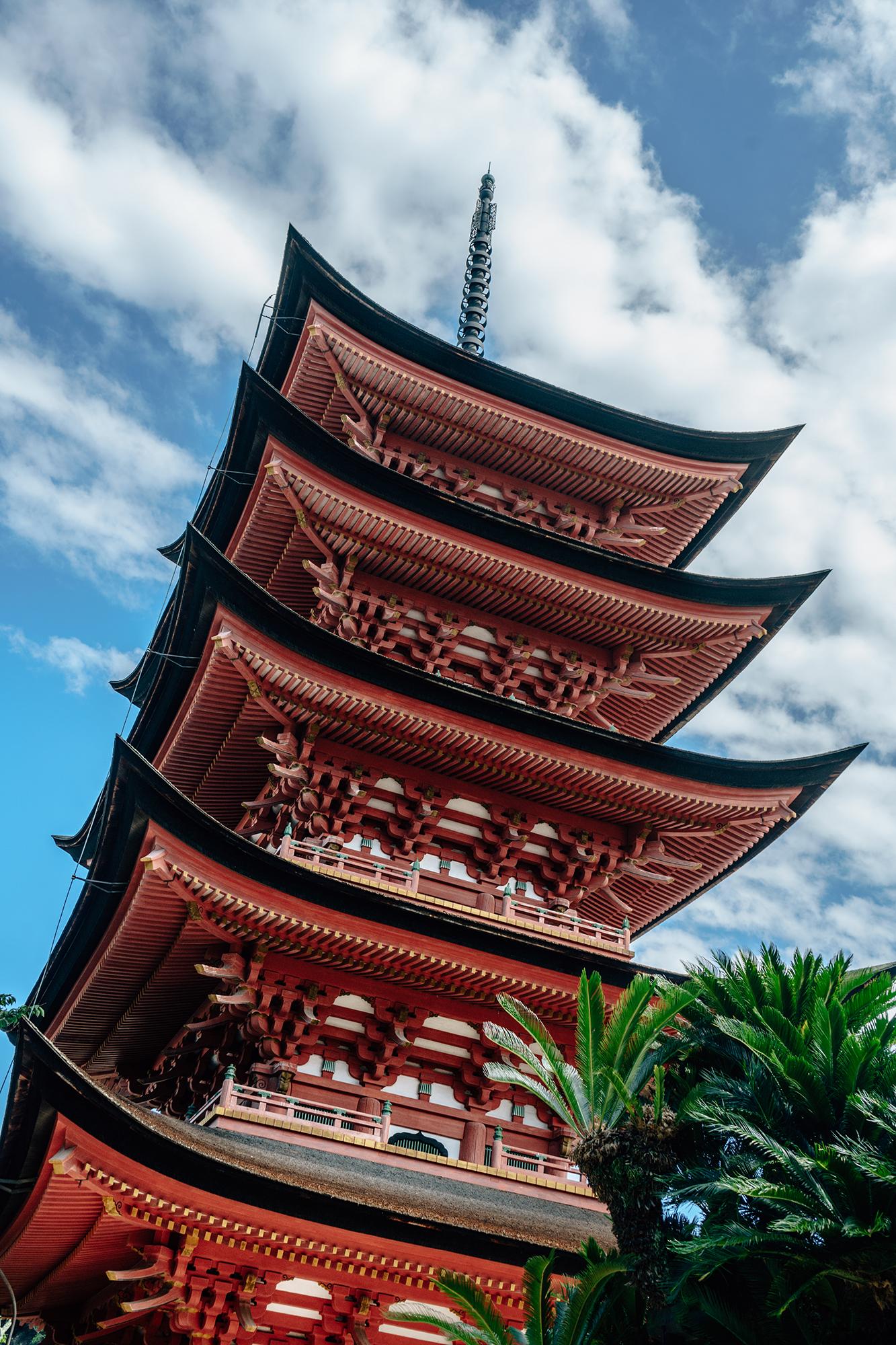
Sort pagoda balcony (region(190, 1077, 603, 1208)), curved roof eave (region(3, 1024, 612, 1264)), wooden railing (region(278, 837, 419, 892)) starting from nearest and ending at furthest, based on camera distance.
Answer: curved roof eave (region(3, 1024, 612, 1264)) → pagoda balcony (region(190, 1077, 603, 1208)) → wooden railing (region(278, 837, 419, 892))

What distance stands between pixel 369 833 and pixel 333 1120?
5.14m

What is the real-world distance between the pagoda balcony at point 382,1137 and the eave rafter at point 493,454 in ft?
40.7

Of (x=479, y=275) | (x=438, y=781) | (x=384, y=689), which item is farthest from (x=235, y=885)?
(x=479, y=275)

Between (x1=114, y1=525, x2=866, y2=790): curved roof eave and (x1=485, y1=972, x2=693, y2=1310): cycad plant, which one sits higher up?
(x1=114, y1=525, x2=866, y2=790): curved roof eave

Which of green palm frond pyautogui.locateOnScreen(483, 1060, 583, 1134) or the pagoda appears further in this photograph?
the pagoda

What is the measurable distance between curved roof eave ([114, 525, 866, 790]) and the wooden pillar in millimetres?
6418

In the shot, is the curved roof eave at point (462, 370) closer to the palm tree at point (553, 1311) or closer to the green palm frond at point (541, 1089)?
the green palm frond at point (541, 1089)

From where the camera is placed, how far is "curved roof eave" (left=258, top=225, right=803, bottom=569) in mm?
22281

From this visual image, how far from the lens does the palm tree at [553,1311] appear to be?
11.3m

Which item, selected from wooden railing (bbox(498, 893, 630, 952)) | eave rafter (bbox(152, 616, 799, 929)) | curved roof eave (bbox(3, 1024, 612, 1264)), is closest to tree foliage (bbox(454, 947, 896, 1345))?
curved roof eave (bbox(3, 1024, 612, 1264))

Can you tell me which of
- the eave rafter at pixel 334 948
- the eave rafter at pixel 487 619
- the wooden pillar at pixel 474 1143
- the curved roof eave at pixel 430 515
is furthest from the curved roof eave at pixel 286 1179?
the curved roof eave at pixel 430 515

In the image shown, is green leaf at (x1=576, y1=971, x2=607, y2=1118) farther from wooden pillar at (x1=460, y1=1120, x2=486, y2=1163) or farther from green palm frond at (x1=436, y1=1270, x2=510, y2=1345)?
wooden pillar at (x1=460, y1=1120, x2=486, y2=1163)

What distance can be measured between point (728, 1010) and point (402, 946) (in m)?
5.20

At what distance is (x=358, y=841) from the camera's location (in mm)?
19172
